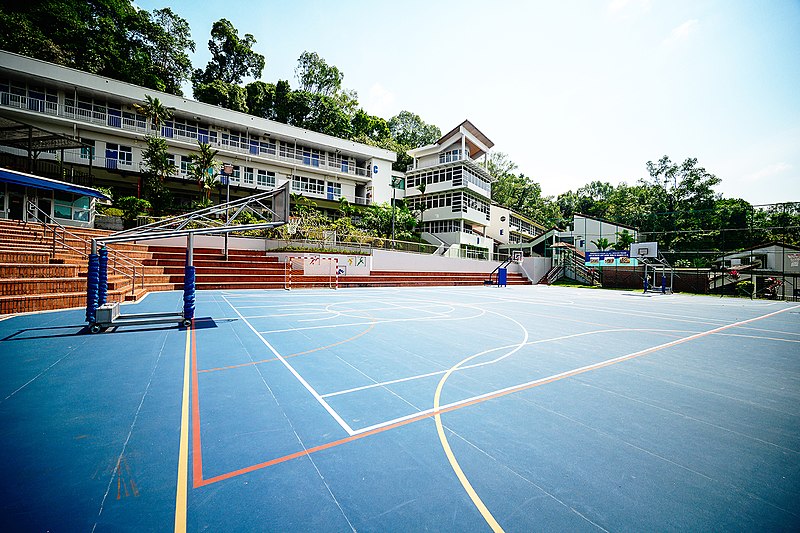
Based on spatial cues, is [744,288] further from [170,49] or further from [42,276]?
[170,49]

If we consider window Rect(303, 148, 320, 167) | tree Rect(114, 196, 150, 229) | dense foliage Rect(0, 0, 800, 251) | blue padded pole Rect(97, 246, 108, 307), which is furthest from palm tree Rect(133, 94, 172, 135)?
blue padded pole Rect(97, 246, 108, 307)

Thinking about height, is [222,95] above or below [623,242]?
above

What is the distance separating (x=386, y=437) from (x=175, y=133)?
39.9 meters

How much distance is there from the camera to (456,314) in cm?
1220

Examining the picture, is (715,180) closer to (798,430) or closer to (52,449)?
(798,430)

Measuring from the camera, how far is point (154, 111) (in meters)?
29.7

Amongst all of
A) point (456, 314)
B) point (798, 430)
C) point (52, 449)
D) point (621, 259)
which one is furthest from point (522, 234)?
point (52, 449)

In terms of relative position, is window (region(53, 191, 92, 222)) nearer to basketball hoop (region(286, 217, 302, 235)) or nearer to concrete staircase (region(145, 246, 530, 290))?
concrete staircase (region(145, 246, 530, 290))

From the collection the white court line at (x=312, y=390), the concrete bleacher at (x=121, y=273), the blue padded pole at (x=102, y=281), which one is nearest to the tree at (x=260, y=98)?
the concrete bleacher at (x=121, y=273)

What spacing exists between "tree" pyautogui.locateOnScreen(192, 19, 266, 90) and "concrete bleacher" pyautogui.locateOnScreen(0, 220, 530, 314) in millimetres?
47626

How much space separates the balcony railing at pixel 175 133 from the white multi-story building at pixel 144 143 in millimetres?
65

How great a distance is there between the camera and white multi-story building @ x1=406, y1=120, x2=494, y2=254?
40.1 meters

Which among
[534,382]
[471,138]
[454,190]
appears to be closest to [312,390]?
[534,382]

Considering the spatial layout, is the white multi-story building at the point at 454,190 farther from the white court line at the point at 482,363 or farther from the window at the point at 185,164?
the white court line at the point at 482,363
